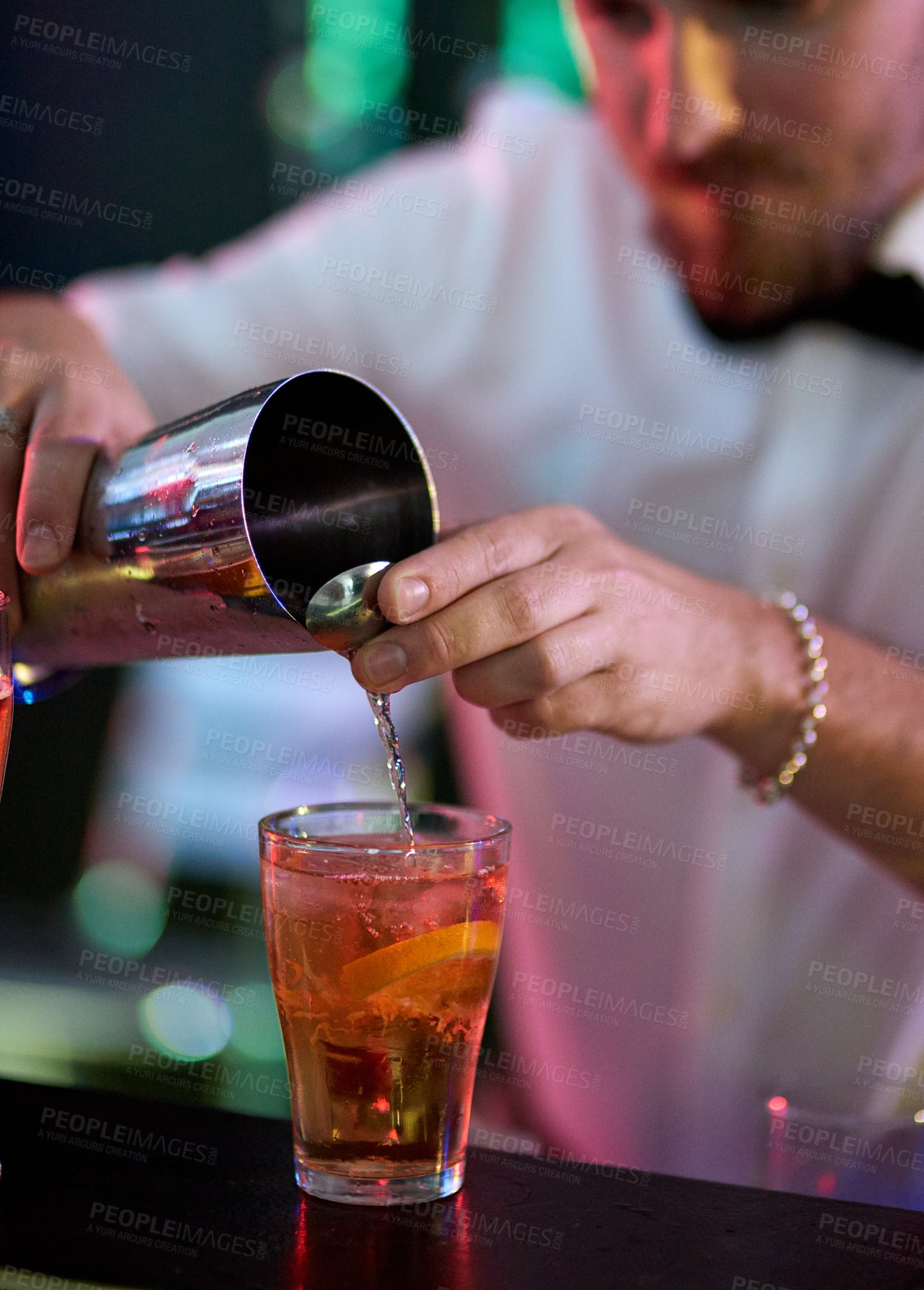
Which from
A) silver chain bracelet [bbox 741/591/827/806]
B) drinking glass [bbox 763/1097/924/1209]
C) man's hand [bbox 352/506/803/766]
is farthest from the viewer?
silver chain bracelet [bbox 741/591/827/806]

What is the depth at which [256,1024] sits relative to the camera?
126 inches

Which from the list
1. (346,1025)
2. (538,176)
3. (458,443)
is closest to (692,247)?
(538,176)

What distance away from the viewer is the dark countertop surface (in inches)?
30.8

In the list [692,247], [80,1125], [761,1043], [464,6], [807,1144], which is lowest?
[761,1043]

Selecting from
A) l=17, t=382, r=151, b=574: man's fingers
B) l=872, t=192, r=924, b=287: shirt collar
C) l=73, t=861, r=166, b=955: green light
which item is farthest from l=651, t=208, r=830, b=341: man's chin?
l=73, t=861, r=166, b=955: green light

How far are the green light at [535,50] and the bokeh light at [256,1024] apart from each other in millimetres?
2521

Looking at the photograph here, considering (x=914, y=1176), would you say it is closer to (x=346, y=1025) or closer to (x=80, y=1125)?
(x=346, y=1025)

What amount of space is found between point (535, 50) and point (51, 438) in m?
2.42

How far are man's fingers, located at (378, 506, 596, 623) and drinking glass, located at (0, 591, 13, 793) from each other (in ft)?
0.99

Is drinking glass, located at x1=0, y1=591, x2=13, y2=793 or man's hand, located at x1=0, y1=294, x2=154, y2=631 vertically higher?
man's hand, located at x1=0, y1=294, x2=154, y2=631

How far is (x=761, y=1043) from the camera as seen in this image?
2.10m

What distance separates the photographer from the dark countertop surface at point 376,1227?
781 millimetres

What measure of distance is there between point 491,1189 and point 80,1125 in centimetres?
35

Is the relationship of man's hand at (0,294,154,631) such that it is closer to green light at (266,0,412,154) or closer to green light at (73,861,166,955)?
green light at (266,0,412,154)
